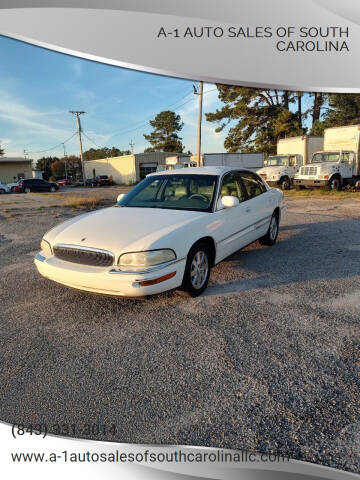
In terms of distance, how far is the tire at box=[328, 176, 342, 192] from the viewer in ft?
52.7

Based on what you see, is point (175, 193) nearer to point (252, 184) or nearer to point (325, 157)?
A: point (252, 184)

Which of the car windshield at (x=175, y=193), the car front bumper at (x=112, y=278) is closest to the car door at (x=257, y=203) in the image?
the car windshield at (x=175, y=193)

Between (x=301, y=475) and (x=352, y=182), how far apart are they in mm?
17476

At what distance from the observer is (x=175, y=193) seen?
4.42 m

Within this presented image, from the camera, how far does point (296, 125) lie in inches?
1384

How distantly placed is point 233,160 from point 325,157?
11453 mm

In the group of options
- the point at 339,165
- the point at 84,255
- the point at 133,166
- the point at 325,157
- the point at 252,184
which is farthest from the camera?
the point at 133,166

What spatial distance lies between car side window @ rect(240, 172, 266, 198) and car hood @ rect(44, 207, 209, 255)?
4.77ft

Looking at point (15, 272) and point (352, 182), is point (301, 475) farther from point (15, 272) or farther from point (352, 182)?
point (352, 182)

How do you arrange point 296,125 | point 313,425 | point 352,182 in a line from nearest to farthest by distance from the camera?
1. point 313,425
2. point 352,182
3. point 296,125

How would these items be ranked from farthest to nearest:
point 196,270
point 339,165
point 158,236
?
point 339,165 < point 196,270 < point 158,236

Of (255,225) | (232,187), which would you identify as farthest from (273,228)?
(232,187)

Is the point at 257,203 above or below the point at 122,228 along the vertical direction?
above

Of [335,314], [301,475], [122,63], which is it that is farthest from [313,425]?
[122,63]
